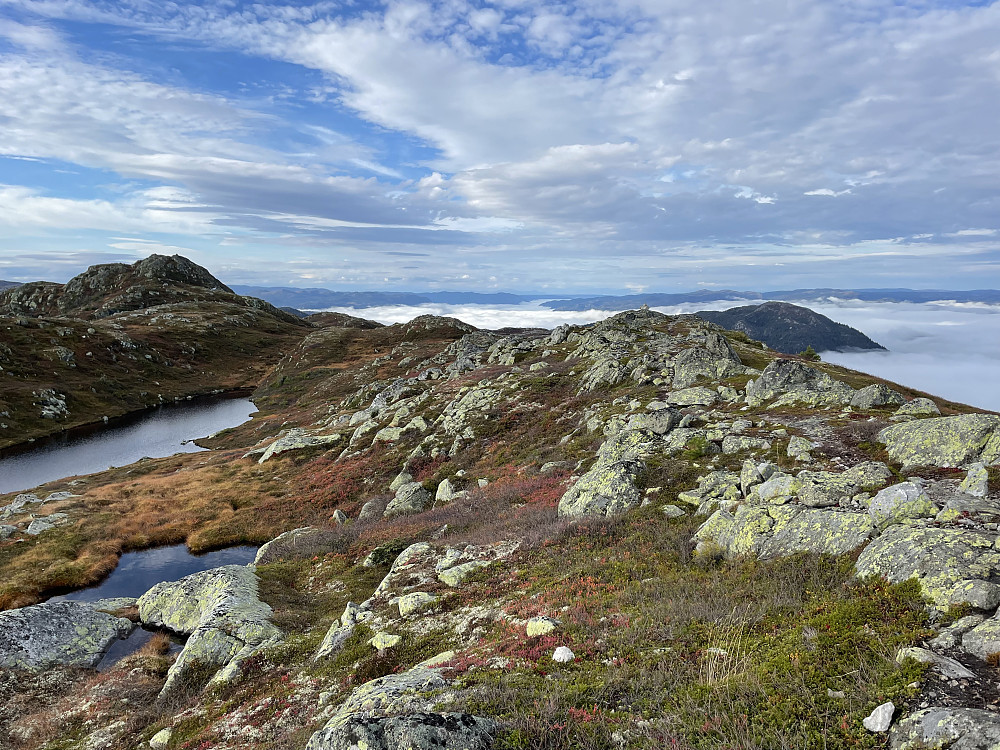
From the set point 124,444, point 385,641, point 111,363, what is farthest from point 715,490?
point 111,363

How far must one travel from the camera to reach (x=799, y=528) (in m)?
14.8

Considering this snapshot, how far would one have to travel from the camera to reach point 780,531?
1507cm

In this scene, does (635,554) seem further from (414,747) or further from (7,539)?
(7,539)

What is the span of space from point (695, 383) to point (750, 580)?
27.4 meters

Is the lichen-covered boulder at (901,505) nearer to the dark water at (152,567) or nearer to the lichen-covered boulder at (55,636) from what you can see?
the lichen-covered boulder at (55,636)

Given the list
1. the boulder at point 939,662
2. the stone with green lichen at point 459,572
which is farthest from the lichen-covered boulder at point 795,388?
the boulder at point 939,662

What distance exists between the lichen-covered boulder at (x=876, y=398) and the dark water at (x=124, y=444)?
95.6m

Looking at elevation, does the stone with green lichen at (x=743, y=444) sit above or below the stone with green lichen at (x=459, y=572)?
above

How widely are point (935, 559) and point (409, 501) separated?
29855 millimetres

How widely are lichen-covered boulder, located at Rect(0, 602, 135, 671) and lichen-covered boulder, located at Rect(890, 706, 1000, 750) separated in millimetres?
Result: 29603

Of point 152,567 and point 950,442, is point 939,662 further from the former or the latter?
point 152,567

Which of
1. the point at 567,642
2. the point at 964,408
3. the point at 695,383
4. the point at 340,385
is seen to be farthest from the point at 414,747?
the point at 340,385

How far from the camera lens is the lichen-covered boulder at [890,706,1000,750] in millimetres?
6637

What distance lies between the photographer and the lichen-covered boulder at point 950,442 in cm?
1709
